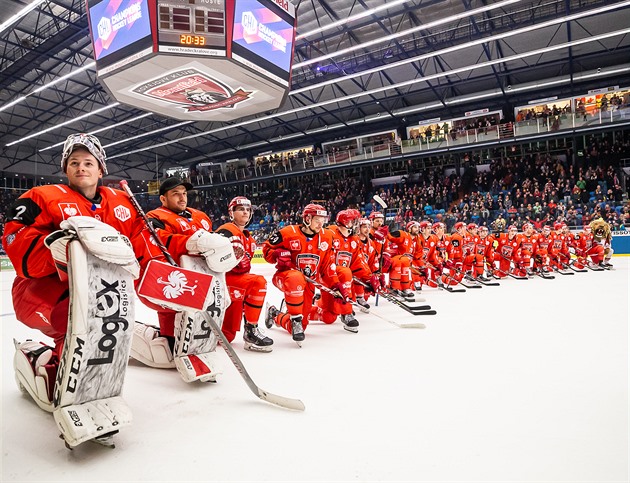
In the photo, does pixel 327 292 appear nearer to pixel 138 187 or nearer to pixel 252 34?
pixel 252 34

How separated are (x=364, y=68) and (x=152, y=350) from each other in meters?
14.1

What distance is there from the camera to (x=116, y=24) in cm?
690

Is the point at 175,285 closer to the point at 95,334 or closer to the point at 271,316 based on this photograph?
the point at 95,334

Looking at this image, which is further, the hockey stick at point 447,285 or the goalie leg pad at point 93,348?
the hockey stick at point 447,285

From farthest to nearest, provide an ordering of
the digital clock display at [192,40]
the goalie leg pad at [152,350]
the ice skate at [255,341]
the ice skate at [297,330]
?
1. the digital clock display at [192,40]
2. the ice skate at [297,330]
3. the ice skate at [255,341]
4. the goalie leg pad at [152,350]

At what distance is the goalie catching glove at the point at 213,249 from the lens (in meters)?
2.03

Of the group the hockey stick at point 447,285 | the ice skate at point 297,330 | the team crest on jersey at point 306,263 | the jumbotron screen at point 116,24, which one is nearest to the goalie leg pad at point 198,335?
the ice skate at point 297,330

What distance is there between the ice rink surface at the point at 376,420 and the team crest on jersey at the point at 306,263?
788 mm

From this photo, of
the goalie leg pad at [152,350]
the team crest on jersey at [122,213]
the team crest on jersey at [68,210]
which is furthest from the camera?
the goalie leg pad at [152,350]

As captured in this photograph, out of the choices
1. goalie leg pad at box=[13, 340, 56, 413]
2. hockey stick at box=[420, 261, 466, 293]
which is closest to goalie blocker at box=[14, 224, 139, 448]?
goalie leg pad at box=[13, 340, 56, 413]

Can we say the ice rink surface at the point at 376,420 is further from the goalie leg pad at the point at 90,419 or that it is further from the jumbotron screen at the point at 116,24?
the jumbotron screen at the point at 116,24

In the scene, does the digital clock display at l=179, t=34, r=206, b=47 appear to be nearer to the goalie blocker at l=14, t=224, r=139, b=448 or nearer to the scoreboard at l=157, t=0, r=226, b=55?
the scoreboard at l=157, t=0, r=226, b=55

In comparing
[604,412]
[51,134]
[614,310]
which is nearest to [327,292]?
[604,412]

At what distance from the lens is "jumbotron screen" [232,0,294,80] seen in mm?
6898
